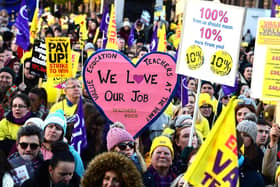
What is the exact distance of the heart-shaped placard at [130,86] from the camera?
359 inches

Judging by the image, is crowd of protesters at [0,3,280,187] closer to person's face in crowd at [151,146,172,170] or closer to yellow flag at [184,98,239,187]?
person's face in crowd at [151,146,172,170]

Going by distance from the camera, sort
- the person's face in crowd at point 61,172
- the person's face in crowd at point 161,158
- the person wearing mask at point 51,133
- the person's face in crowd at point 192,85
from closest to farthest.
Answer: the person's face in crowd at point 61,172, the person's face in crowd at point 161,158, the person wearing mask at point 51,133, the person's face in crowd at point 192,85

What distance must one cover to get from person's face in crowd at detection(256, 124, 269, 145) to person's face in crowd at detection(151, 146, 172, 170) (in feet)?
6.02

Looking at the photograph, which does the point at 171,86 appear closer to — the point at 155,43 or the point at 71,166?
the point at 71,166

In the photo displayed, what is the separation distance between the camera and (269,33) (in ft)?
39.4

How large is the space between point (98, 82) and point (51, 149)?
5.65 ft

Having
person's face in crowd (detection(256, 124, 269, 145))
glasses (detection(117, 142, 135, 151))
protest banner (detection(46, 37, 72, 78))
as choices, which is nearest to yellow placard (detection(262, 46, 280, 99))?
person's face in crowd (detection(256, 124, 269, 145))

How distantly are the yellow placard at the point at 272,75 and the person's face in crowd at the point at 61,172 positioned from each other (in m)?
4.20

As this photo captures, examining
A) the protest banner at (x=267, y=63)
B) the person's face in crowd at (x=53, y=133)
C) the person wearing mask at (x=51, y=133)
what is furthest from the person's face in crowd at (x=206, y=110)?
the person's face in crowd at (x=53, y=133)

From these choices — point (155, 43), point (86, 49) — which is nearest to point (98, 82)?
point (155, 43)

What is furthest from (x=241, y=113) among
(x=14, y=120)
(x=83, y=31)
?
(x=83, y=31)

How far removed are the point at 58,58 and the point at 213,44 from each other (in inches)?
112

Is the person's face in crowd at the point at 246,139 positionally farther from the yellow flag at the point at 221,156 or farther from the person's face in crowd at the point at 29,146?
the yellow flag at the point at 221,156

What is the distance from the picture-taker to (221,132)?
5.93 meters
